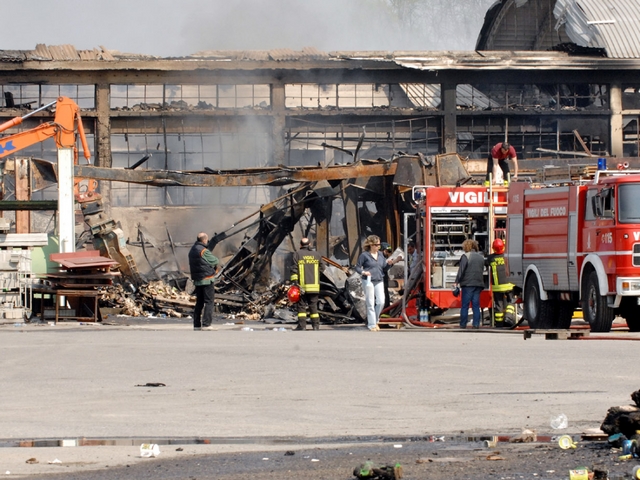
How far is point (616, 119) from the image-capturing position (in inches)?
1608

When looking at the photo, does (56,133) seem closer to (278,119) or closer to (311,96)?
(278,119)

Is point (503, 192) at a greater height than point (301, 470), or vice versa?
point (503, 192)

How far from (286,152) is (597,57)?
470 inches

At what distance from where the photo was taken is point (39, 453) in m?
6.96

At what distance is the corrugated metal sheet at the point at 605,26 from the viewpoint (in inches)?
1597

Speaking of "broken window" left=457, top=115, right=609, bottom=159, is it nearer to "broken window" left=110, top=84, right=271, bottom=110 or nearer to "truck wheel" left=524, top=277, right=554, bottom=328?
"broken window" left=110, top=84, right=271, bottom=110

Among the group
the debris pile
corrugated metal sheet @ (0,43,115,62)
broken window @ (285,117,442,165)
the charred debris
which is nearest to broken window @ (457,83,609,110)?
broken window @ (285,117,442,165)

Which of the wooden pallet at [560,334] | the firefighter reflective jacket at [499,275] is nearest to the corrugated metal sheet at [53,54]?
the firefighter reflective jacket at [499,275]

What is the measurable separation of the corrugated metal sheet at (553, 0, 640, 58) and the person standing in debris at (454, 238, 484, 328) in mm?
22495

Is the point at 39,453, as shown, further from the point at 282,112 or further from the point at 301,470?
the point at 282,112

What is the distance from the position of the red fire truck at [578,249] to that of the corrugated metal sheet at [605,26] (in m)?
21.5

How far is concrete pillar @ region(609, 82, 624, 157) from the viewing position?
133 ft

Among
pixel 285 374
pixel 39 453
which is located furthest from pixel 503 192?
pixel 39 453

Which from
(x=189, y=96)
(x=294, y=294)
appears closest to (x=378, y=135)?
(x=189, y=96)
